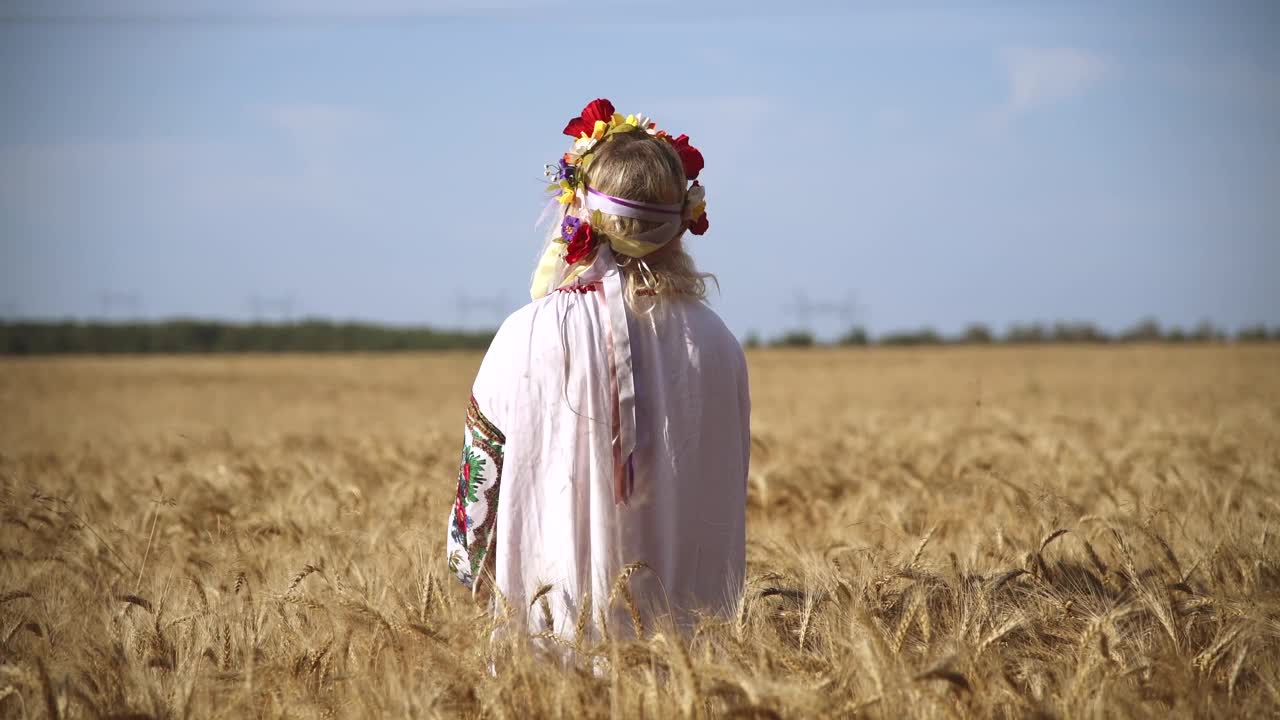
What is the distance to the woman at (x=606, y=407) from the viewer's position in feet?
8.45

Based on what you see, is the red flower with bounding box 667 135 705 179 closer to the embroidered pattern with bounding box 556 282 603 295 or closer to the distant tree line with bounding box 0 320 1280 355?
the embroidered pattern with bounding box 556 282 603 295

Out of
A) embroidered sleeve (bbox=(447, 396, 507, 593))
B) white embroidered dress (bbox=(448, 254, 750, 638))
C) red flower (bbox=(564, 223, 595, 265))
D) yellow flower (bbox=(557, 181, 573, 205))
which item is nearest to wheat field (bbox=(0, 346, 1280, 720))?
embroidered sleeve (bbox=(447, 396, 507, 593))

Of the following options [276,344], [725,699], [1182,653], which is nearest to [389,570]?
[725,699]

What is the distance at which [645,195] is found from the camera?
2541mm

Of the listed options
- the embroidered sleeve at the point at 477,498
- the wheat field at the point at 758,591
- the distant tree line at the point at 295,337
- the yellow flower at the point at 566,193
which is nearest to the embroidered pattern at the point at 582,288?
the yellow flower at the point at 566,193

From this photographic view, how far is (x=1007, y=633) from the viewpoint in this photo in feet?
8.07

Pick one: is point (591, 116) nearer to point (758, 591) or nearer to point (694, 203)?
point (694, 203)

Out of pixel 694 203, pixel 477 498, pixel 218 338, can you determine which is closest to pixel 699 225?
pixel 694 203

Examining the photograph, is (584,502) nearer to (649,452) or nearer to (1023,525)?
(649,452)

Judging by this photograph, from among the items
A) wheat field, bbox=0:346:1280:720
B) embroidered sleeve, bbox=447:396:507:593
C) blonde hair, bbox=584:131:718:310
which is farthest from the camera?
embroidered sleeve, bbox=447:396:507:593

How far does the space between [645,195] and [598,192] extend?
0.12 meters

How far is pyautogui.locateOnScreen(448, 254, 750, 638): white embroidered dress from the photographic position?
259 cm

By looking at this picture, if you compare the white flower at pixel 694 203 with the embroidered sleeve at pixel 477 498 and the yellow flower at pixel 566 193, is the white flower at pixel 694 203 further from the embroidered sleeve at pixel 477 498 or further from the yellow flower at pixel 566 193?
the embroidered sleeve at pixel 477 498

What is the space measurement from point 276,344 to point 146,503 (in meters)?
47.5
